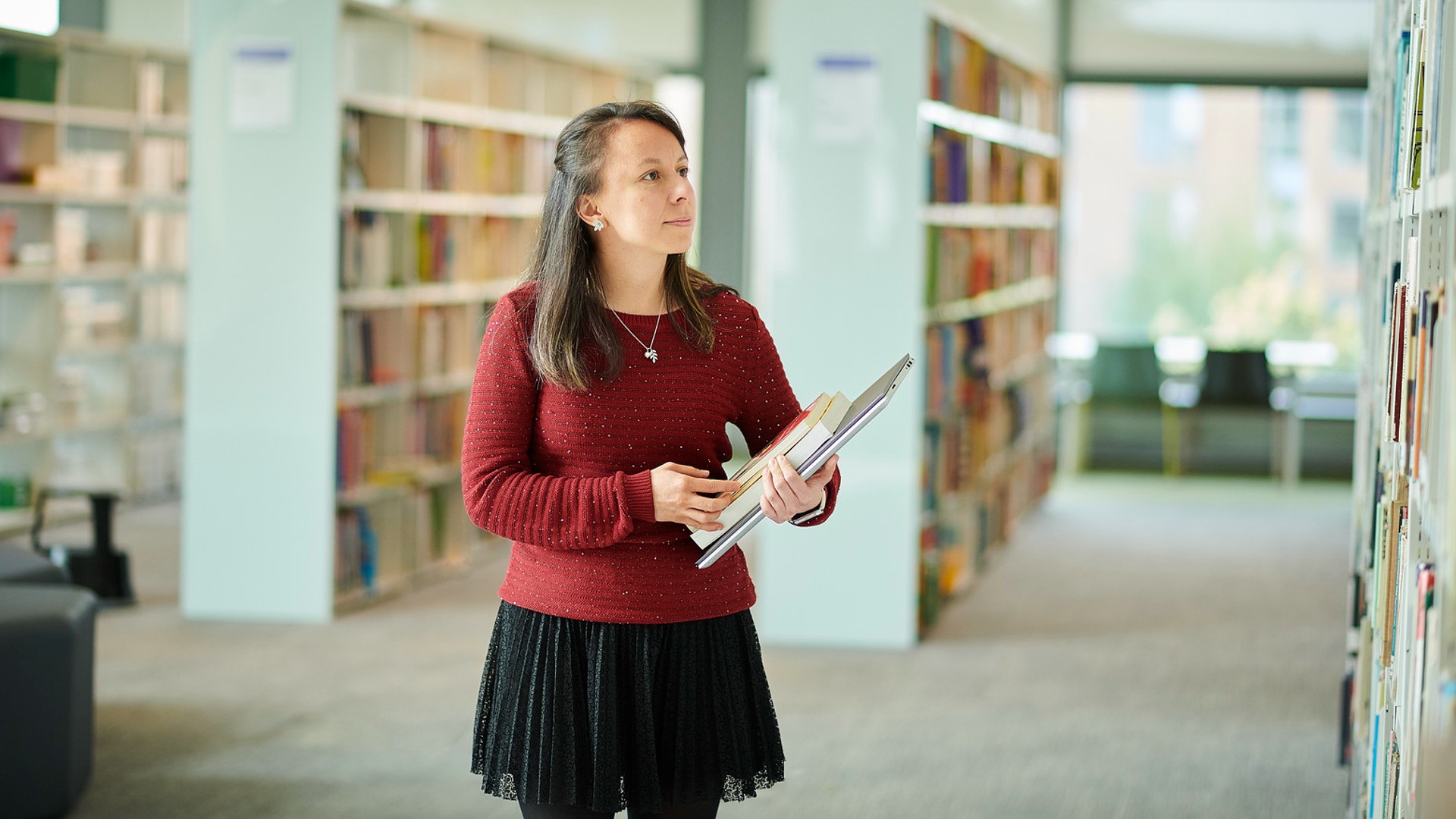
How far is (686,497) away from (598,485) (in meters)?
0.12

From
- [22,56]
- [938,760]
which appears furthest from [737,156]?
[938,760]

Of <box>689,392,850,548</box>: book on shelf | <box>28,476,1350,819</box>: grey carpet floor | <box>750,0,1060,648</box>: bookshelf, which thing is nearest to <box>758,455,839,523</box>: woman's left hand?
<box>689,392,850,548</box>: book on shelf

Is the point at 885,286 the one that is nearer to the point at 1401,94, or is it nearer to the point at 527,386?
the point at 1401,94

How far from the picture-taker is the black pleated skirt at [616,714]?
2.15 metres

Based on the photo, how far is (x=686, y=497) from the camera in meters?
2.04

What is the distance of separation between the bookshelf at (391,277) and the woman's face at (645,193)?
2879 mm

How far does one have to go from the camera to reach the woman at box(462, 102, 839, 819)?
2.13 meters

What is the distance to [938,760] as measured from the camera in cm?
432

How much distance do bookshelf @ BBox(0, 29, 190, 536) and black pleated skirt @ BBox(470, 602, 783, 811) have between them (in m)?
5.66

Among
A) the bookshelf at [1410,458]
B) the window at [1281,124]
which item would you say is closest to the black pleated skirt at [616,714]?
the bookshelf at [1410,458]

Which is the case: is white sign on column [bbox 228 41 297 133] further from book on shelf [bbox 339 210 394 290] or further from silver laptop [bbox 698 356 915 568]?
silver laptop [bbox 698 356 915 568]

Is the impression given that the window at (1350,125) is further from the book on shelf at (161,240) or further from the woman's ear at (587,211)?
the woman's ear at (587,211)

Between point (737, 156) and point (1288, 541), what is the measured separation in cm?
423

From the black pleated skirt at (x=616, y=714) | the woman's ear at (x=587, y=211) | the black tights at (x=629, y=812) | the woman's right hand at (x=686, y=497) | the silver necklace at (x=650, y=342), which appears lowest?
the black tights at (x=629, y=812)
